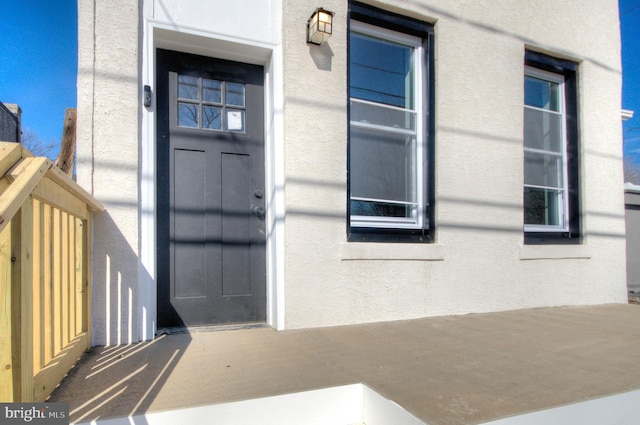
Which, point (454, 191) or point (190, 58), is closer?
point (190, 58)

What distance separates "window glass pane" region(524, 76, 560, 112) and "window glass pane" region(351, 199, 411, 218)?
7.02ft

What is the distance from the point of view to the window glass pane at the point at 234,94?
3.19m

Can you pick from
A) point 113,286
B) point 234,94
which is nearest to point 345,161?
point 234,94

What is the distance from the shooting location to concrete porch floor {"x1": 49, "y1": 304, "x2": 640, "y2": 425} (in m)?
1.72

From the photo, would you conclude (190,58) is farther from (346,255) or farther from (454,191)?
(454,191)

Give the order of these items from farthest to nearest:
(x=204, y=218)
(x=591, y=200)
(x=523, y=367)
→ (x=591, y=200) → (x=204, y=218) → (x=523, y=367)

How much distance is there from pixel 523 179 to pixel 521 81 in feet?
3.38

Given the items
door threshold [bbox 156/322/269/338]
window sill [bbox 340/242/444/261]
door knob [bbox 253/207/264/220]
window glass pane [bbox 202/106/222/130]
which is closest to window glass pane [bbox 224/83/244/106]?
window glass pane [bbox 202/106/222/130]

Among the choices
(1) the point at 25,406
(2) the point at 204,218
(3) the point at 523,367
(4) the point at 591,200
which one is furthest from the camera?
(4) the point at 591,200

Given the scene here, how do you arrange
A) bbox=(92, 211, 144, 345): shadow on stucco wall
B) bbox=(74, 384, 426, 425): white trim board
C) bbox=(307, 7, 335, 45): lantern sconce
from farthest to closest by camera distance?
bbox=(307, 7, 335, 45): lantern sconce < bbox=(92, 211, 144, 345): shadow on stucco wall < bbox=(74, 384, 426, 425): white trim board

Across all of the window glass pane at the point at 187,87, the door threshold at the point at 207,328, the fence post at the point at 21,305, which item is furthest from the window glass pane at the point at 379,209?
the fence post at the point at 21,305

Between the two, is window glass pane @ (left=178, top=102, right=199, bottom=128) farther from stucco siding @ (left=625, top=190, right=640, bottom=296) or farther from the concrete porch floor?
stucco siding @ (left=625, top=190, right=640, bottom=296)

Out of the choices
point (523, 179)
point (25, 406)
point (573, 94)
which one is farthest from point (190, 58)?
point (573, 94)

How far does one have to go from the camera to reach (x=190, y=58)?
3.09 metres
